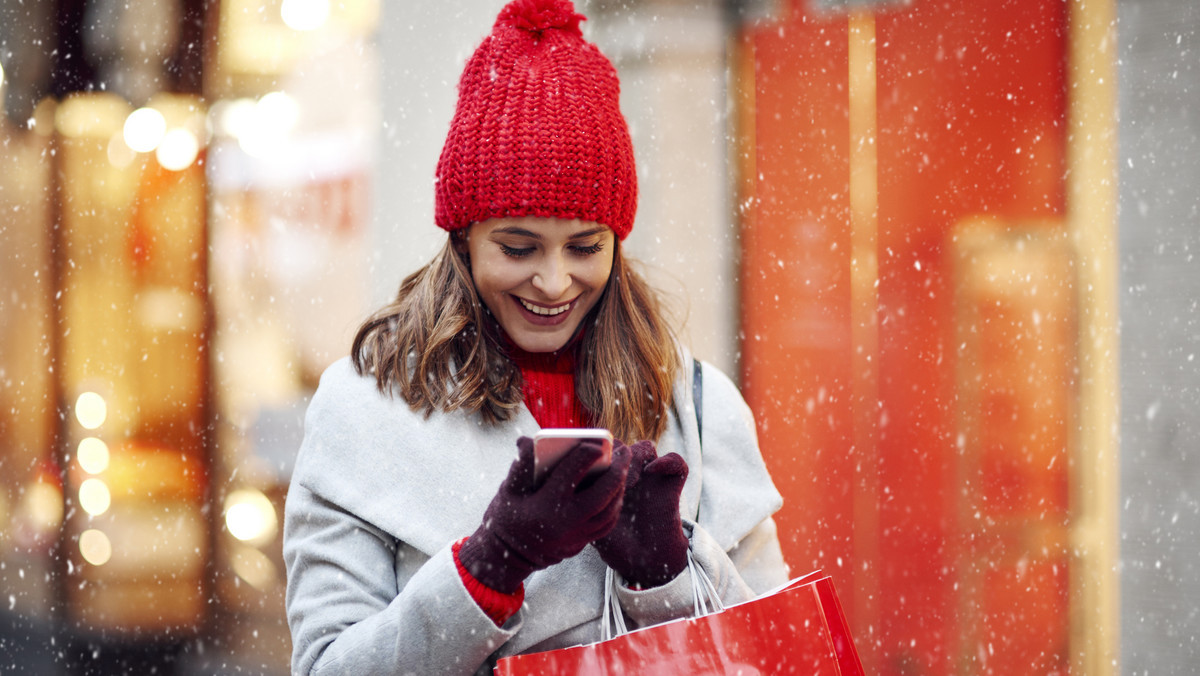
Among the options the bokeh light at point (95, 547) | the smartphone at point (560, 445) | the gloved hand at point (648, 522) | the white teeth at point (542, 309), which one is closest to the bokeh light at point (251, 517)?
the bokeh light at point (95, 547)

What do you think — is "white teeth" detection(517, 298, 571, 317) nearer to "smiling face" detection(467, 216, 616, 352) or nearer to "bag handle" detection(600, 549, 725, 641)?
"smiling face" detection(467, 216, 616, 352)

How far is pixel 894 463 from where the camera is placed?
3611 mm

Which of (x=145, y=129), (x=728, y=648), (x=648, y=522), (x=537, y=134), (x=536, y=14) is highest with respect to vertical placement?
(x=145, y=129)

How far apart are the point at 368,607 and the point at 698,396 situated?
0.82 m

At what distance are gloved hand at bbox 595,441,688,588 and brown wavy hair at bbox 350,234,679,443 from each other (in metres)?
0.33

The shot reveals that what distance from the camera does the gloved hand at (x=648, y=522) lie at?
63.6 inches

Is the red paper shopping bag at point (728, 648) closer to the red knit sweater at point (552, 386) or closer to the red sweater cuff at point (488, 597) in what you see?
the red sweater cuff at point (488, 597)

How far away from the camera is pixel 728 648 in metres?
1.47

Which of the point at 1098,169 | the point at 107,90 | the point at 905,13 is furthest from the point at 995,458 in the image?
the point at 107,90

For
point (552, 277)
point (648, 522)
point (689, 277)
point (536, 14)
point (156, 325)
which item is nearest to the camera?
point (648, 522)

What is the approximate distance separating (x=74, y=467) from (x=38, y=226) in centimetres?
118

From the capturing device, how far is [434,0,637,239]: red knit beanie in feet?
6.02

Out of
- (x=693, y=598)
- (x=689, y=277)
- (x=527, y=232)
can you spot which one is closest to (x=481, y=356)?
(x=527, y=232)

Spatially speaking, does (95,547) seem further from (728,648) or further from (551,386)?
(728,648)
